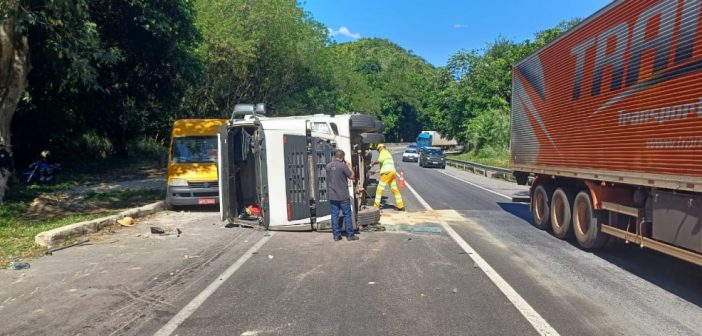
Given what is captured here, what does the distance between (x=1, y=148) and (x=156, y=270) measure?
845 cm

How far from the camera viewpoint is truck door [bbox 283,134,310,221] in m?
10.5

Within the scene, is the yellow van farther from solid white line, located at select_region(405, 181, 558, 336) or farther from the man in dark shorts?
solid white line, located at select_region(405, 181, 558, 336)

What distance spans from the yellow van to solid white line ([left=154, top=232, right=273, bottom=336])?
543 cm

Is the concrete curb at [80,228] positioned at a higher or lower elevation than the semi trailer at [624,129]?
lower

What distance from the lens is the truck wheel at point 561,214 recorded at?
10.1 metres

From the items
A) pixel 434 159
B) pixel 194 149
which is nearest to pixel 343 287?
pixel 194 149

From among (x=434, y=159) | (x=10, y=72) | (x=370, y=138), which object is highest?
(x=10, y=72)

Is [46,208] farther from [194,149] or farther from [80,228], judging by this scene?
[80,228]

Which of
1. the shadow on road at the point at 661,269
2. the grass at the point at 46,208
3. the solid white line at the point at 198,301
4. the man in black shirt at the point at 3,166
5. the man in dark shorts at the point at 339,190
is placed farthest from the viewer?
the man in black shirt at the point at 3,166

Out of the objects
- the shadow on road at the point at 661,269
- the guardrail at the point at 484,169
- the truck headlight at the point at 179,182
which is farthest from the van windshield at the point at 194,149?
the guardrail at the point at 484,169

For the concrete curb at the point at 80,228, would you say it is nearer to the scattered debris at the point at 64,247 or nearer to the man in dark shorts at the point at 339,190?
the scattered debris at the point at 64,247

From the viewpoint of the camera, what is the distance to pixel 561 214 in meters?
10.5

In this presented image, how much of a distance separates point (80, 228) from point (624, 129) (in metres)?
9.36

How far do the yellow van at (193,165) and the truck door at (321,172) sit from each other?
4.23 m
